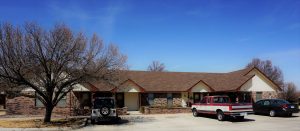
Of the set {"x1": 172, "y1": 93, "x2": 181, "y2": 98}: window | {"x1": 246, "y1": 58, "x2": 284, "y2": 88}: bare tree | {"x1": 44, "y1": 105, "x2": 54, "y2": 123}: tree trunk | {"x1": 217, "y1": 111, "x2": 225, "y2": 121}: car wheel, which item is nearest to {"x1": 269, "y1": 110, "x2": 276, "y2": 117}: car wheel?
{"x1": 217, "y1": 111, "x2": 225, "y2": 121}: car wheel

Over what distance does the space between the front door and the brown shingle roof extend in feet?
4.25

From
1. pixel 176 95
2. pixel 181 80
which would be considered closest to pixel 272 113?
pixel 176 95

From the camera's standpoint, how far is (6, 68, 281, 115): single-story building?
32.5m

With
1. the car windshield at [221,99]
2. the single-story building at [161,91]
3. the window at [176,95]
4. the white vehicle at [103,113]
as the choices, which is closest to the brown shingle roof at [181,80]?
the single-story building at [161,91]

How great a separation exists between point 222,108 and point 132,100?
13710 millimetres

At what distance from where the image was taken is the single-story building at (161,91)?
3250 centimetres

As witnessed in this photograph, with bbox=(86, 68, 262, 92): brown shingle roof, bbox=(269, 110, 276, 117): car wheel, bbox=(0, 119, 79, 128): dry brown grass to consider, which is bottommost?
bbox=(0, 119, 79, 128): dry brown grass

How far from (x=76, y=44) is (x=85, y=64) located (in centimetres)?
145

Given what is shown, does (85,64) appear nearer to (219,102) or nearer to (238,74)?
(219,102)

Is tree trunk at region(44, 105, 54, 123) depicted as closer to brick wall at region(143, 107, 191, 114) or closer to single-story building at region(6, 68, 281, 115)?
single-story building at region(6, 68, 281, 115)

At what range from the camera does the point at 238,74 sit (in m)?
41.4

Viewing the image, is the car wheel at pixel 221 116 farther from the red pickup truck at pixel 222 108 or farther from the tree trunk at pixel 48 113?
the tree trunk at pixel 48 113

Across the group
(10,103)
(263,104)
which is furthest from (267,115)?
(10,103)

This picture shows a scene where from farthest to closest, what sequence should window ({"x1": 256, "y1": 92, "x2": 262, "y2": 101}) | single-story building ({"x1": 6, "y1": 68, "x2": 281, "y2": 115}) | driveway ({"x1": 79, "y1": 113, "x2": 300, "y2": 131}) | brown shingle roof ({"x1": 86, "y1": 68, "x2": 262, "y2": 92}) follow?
A: window ({"x1": 256, "y1": 92, "x2": 262, "y2": 101}), brown shingle roof ({"x1": 86, "y1": 68, "x2": 262, "y2": 92}), single-story building ({"x1": 6, "y1": 68, "x2": 281, "y2": 115}), driveway ({"x1": 79, "y1": 113, "x2": 300, "y2": 131})
